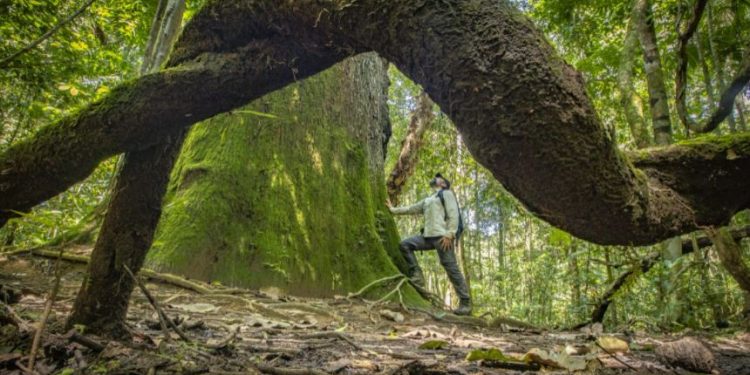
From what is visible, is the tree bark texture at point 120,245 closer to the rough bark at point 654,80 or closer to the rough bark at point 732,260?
the rough bark at point 732,260

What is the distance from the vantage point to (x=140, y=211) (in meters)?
1.96

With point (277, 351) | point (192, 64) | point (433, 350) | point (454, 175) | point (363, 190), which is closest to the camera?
point (192, 64)

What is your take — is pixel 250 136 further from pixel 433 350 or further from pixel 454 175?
pixel 454 175

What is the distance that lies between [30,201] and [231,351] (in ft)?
3.85

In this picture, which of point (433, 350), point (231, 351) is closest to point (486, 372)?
point (433, 350)

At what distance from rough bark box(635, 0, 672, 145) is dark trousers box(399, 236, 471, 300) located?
3.02 m

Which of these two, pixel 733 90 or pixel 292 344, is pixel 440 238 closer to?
pixel 733 90

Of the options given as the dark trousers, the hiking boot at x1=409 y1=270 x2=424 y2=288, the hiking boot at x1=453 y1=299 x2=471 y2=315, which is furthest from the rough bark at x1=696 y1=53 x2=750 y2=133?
the hiking boot at x1=409 y1=270 x2=424 y2=288

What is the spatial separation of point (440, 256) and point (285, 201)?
2.63 m

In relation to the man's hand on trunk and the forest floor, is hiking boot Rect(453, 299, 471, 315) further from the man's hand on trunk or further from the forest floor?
the forest floor

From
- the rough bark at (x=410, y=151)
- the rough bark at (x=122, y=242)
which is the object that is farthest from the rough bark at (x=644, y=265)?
the rough bark at (x=410, y=151)

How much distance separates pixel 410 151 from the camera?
34.6 ft

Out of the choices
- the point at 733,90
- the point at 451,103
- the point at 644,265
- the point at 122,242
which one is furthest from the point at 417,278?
the point at 451,103

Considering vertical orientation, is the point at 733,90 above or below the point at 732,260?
above
